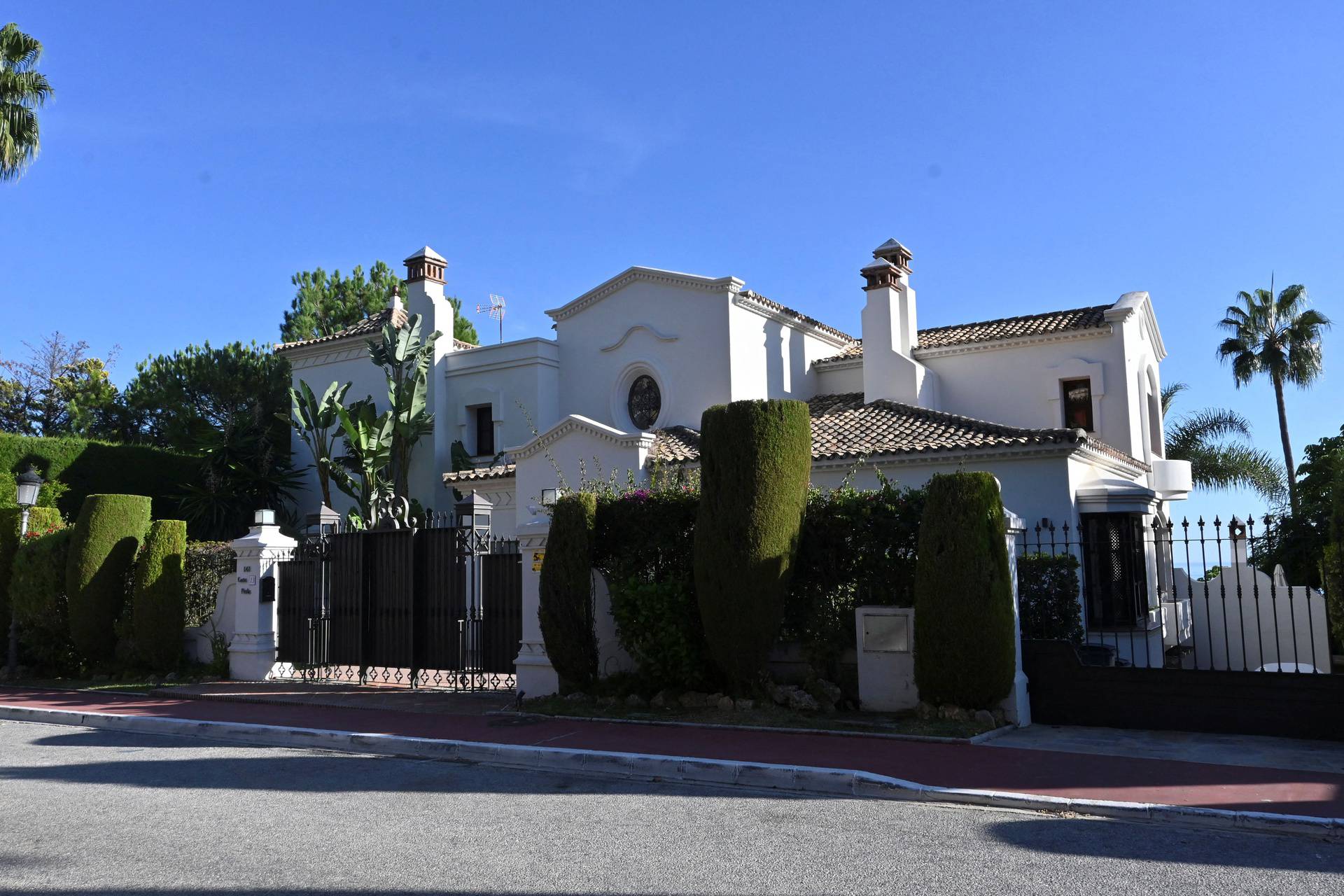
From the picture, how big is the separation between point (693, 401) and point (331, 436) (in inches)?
476

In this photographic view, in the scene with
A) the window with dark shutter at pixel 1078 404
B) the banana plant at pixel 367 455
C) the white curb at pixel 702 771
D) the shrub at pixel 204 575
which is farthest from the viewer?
the banana plant at pixel 367 455

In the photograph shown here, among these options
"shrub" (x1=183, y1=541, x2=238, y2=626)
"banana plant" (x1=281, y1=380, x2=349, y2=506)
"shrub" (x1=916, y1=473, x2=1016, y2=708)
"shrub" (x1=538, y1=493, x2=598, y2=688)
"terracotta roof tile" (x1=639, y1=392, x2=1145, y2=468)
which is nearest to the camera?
"shrub" (x1=916, y1=473, x2=1016, y2=708)

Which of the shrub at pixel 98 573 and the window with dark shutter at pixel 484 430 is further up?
the window with dark shutter at pixel 484 430

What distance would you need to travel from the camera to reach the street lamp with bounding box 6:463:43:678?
1708 centimetres

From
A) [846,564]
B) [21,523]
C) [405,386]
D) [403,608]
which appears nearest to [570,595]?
[846,564]

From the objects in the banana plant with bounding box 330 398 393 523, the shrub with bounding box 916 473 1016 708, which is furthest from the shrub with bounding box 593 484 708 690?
the banana plant with bounding box 330 398 393 523

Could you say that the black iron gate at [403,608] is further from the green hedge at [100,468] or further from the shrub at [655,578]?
the green hedge at [100,468]

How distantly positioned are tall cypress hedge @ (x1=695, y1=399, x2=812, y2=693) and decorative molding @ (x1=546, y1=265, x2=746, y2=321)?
13.3 m

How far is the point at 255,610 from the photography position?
16.1m

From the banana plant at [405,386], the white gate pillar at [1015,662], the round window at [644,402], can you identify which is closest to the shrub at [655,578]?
the white gate pillar at [1015,662]

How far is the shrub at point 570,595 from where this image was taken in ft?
40.8

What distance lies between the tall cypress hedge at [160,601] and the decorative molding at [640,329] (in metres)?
13.0

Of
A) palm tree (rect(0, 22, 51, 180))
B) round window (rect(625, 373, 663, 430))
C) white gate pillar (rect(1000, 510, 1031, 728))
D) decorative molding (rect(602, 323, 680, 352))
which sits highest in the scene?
palm tree (rect(0, 22, 51, 180))

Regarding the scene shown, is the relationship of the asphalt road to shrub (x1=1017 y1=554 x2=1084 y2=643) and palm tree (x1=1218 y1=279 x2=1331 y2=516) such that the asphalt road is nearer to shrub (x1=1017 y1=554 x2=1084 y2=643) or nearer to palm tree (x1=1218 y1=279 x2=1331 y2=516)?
shrub (x1=1017 y1=554 x2=1084 y2=643)
